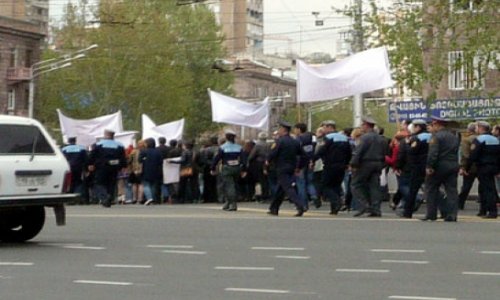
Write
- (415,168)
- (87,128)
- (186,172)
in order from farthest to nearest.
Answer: (87,128) < (186,172) < (415,168)

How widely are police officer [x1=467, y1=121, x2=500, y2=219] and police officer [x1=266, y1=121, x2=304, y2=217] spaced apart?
10.5ft

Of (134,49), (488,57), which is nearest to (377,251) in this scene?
(488,57)

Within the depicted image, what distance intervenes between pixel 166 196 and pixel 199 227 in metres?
12.2

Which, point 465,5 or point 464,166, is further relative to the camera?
point 465,5

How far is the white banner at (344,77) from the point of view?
27.5 metres

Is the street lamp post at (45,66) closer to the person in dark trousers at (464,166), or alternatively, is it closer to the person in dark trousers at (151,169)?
the person in dark trousers at (151,169)

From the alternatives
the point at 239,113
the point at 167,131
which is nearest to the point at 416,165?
the point at 239,113

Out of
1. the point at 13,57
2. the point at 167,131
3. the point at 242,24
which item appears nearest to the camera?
the point at 167,131

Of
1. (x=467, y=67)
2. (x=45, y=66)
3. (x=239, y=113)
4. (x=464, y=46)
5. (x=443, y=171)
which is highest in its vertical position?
(x=45, y=66)

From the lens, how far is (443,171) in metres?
22.3

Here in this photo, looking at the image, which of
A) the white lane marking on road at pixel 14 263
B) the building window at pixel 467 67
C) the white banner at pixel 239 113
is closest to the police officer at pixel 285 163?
the building window at pixel 467 67

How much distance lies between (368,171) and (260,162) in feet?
25.7

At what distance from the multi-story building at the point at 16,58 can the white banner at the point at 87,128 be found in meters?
46.5

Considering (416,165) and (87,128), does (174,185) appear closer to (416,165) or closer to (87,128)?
(87,128)
